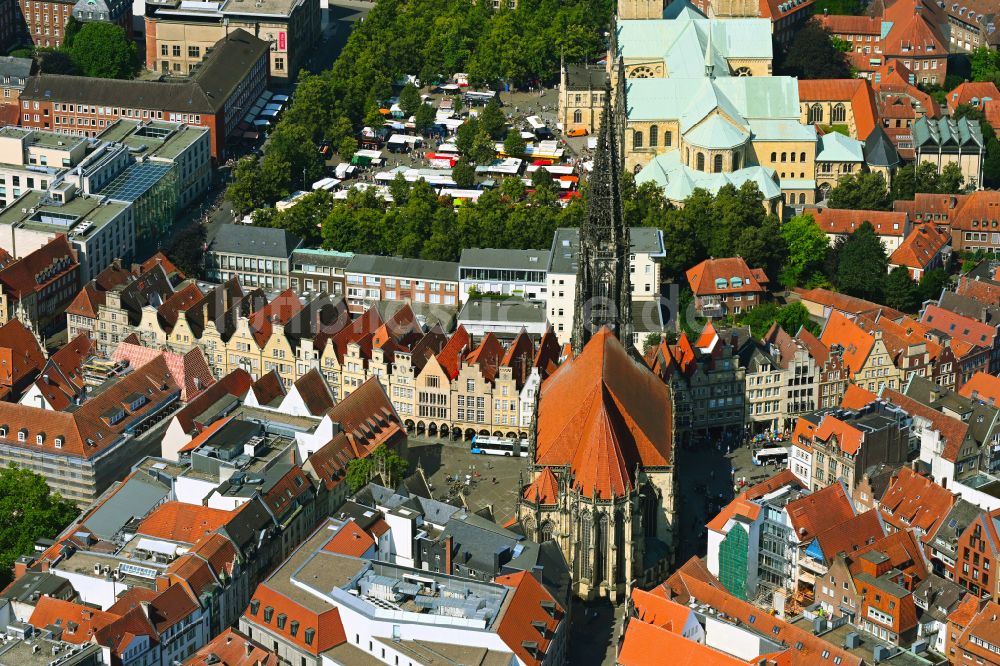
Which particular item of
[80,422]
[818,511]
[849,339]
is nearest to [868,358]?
[849,339]

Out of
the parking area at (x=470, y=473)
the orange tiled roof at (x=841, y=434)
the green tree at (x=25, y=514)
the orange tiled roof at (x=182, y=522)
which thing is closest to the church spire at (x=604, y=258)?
the parking area at (x=470, y=473)

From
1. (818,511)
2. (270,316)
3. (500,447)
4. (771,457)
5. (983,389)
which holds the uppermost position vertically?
(270,316)

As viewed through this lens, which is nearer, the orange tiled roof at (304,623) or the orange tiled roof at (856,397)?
the orange tiled roof at (304,623)

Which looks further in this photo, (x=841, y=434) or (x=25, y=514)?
(x=841, y=434)

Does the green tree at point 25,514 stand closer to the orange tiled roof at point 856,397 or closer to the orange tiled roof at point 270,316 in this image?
the orange tiled roof at point 270,316

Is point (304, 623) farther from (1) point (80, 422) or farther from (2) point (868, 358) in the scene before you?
(2) point (868, 358)

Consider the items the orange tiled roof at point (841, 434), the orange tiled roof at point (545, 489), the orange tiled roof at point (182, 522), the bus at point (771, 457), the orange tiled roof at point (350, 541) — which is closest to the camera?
the orange tiled roof at point (350, 541)

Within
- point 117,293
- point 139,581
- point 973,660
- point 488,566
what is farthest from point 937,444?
point 117,293

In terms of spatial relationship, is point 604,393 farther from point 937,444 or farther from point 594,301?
point 937,444
